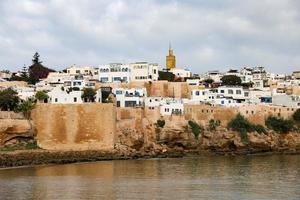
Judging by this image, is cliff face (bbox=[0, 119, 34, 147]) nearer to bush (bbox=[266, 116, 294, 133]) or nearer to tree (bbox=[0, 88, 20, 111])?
tree (bbox=[0, 88, 20, 111])

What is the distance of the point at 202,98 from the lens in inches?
2258

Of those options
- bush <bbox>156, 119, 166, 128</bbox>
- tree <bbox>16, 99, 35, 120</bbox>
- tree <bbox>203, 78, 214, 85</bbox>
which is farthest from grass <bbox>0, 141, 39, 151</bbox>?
tree <bbox>203, 78, 214, 85</bbox>

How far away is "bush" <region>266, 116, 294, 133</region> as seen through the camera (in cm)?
5372

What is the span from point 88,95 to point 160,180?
61.1 ft

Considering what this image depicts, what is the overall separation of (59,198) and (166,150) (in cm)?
2333

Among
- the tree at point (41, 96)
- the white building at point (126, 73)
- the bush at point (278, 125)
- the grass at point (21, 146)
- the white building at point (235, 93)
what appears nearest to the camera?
the grass at point (21, 146)

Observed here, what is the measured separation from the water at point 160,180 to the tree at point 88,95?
8.23m

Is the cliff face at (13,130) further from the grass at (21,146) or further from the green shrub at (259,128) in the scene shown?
the green shrub at (259,128)

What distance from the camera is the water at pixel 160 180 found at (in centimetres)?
2741

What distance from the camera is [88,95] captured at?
164ft

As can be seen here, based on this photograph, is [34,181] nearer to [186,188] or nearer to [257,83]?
[186,188]

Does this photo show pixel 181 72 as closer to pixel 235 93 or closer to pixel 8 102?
pixel 235 93

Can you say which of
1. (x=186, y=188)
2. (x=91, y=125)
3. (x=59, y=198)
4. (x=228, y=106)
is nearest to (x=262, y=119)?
(x=228, y=106)

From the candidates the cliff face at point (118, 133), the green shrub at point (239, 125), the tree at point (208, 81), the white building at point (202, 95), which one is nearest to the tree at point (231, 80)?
the tree at point (208, 81)
